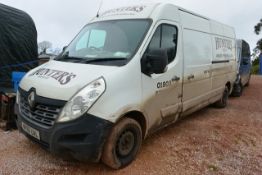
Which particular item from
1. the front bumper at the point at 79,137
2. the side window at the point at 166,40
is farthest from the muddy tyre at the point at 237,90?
the front bumper at the point at 79,137

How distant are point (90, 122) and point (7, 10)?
5369mm

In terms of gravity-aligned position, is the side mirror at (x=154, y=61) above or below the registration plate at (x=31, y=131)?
above

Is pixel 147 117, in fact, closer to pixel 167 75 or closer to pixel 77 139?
pixel 167 75

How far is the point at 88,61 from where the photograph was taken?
377 centimetres

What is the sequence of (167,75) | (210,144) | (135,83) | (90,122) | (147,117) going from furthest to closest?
1. (210,144)
2. (167,75)
3. (147,117)
4. (135,83)
5. (90,122)

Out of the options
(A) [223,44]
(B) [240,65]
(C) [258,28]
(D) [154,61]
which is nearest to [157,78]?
(D) [154,61]

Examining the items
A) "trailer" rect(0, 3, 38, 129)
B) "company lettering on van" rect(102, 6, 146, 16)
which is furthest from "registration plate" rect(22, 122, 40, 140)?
"trailer" rect(0, 3, 38, 129)

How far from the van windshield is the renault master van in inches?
0.6

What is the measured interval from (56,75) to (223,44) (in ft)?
17.1

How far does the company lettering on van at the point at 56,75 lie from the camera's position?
3401 millimetres

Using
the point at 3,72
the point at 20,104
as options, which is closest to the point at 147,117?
the point at 20,104

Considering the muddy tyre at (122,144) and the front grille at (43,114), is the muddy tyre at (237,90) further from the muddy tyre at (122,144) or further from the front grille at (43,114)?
the front grille at (43,114)

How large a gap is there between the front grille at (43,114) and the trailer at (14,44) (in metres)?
3.06

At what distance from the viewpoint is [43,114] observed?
3.34 meters
